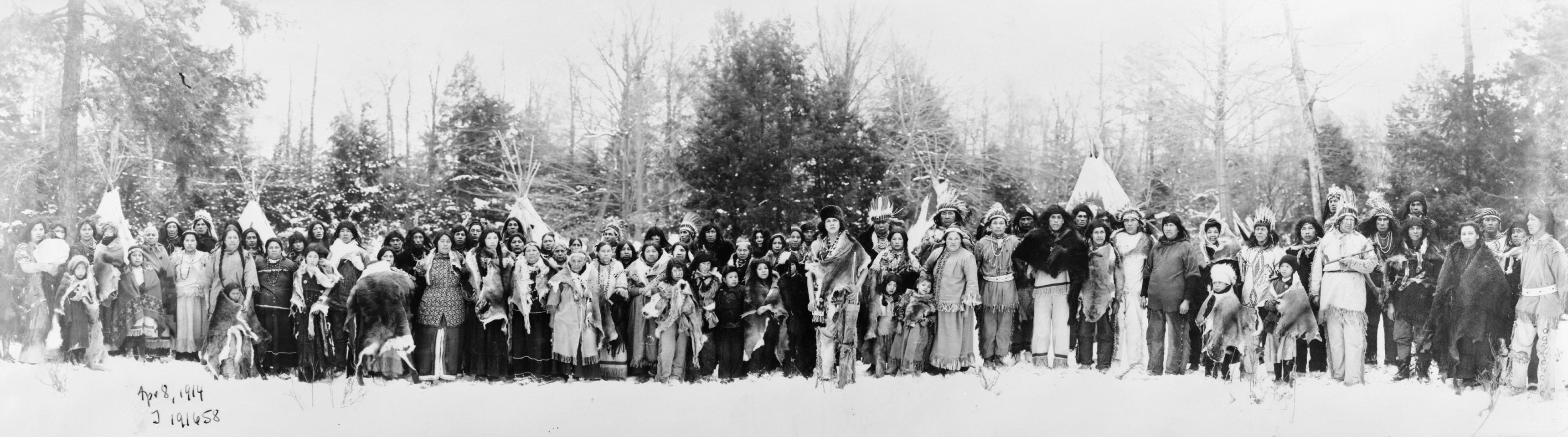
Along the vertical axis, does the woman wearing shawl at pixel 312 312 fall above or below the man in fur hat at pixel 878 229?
below

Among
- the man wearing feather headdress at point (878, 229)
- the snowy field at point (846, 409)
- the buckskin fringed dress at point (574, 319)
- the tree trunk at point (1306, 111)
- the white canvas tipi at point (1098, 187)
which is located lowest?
the snowy field at point (846, 409)

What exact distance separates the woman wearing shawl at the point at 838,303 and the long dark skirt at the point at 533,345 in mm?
1872

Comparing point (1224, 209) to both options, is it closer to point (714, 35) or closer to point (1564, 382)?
point (714, 35)

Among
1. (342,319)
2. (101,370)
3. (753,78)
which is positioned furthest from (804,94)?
(101,370)

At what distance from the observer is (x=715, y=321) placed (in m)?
7.01

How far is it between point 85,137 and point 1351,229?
11920 millimetres

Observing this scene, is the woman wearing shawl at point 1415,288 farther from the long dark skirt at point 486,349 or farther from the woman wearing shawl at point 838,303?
the long dark skirt at point 486,349

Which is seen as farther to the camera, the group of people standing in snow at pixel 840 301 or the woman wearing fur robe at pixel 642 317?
the woman wearing fur robe at pixel 642 317

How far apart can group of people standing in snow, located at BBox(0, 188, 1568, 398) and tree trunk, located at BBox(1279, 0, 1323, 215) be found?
356 centimetres

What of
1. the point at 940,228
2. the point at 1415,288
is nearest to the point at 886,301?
the point at 940,228

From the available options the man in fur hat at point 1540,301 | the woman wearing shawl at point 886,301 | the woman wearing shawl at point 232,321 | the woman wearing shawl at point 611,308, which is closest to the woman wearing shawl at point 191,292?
the woman wearing shawl at point 232,321

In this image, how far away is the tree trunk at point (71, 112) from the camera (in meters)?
9.07

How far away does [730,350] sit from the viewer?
714cm

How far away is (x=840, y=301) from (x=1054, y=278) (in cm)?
149
